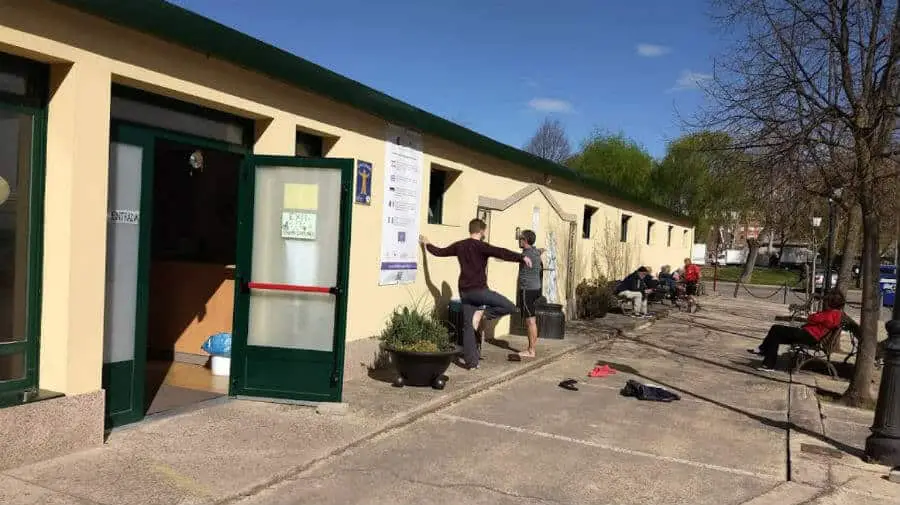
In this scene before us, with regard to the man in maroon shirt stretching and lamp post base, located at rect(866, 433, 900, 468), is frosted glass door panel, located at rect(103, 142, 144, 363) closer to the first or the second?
the man in maroon shirt stretching

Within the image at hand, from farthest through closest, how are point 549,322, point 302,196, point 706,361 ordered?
point 549,322, point 706,361, point 302,196

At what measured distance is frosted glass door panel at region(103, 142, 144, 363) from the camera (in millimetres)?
5238

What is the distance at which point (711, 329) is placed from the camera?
52.4ft

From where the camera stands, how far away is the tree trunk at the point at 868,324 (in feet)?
27.0

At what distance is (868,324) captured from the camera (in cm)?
838

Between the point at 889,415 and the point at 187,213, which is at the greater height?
the point at 187,213

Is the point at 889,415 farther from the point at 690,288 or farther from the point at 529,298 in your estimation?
the point at 690,288

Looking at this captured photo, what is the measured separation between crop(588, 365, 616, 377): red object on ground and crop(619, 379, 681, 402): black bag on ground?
3.23 ft

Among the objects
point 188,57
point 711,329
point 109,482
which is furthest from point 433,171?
point 711,329

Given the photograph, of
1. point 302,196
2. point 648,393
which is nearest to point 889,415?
point 648,393

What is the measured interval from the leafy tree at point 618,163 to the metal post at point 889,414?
34798 millimetres

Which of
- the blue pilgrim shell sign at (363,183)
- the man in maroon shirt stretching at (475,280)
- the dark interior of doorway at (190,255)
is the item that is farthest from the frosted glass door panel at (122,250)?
the man in maroon shirt stretching at (475,280)

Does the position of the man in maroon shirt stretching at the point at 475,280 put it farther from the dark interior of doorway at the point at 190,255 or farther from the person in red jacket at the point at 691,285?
the person in red jacket at the point at 691,285

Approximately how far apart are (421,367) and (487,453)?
1841 millimetres
